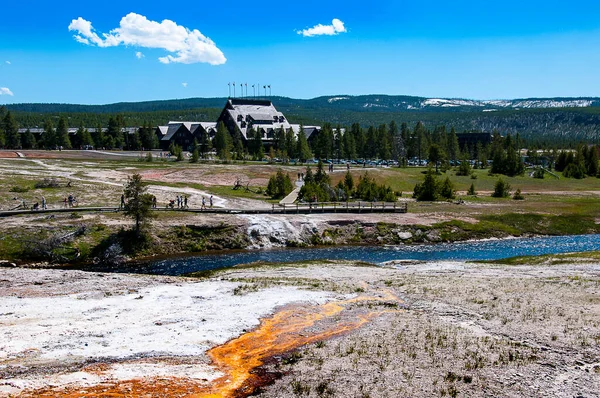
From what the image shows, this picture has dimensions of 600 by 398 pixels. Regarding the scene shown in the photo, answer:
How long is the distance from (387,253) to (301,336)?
3189 cm

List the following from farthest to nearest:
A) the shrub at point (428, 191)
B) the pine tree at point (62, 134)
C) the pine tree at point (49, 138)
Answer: the pine tree at point (49, 138), the pine tree at point (62, 134), the shrub at point (428, 191)

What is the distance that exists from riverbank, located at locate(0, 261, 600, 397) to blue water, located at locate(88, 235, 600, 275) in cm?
1023

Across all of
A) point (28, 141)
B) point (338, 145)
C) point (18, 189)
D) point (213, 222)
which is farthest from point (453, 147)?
point (28, 141)

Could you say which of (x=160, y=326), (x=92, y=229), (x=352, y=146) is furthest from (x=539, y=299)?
(x=352, y=146)

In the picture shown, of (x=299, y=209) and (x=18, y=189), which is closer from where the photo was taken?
(x=299, y=209)

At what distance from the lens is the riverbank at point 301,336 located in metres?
18.7

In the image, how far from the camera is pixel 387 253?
54.8 meters

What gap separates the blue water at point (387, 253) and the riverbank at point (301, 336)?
33.6 ft

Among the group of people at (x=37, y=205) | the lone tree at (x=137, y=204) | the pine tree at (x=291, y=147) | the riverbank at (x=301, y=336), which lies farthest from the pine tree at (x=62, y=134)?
the riverbank at (x=301, y=336)

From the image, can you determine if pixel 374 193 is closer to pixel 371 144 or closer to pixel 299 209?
pixel 299 209

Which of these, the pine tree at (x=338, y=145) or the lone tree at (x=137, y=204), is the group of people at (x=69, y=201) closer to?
the lone tree at (x=137, y=204)

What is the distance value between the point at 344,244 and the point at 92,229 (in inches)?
1082

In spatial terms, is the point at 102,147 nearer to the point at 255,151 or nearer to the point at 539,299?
the point at 255,151

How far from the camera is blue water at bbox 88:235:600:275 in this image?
47.9 meters
